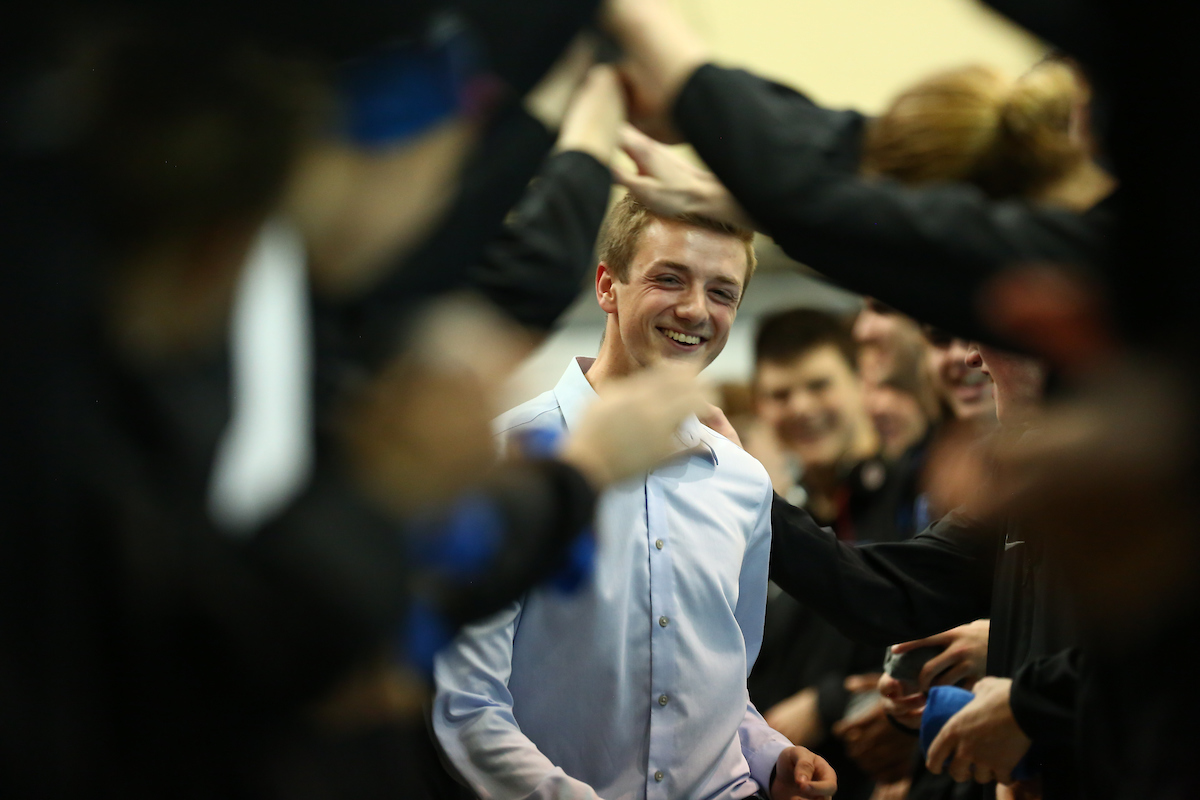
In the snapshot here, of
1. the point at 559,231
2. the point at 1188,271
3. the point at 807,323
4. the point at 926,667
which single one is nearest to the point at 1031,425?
the point at 1188,271

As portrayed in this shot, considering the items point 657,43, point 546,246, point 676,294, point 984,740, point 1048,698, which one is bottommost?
point 984,740

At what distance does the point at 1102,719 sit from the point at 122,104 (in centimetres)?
85

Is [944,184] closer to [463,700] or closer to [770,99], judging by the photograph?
[770,99]

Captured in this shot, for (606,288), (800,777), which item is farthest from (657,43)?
(800,777)

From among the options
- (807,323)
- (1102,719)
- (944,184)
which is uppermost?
(944,184)

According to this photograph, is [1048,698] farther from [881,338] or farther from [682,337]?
[881,338]

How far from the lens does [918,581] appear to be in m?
1.65

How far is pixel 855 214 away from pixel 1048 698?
0.77 metres

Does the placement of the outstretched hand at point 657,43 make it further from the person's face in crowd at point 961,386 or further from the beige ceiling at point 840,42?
the beige ceiling at point 840,42

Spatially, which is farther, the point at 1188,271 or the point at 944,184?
the point at 944,184

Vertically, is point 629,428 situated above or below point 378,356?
below

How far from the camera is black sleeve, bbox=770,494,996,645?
162 centimetres

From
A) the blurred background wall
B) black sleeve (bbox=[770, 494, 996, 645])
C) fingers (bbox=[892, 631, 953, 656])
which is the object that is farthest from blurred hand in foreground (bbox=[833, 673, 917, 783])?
the blurred background wall

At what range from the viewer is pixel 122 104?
2.29 feet
